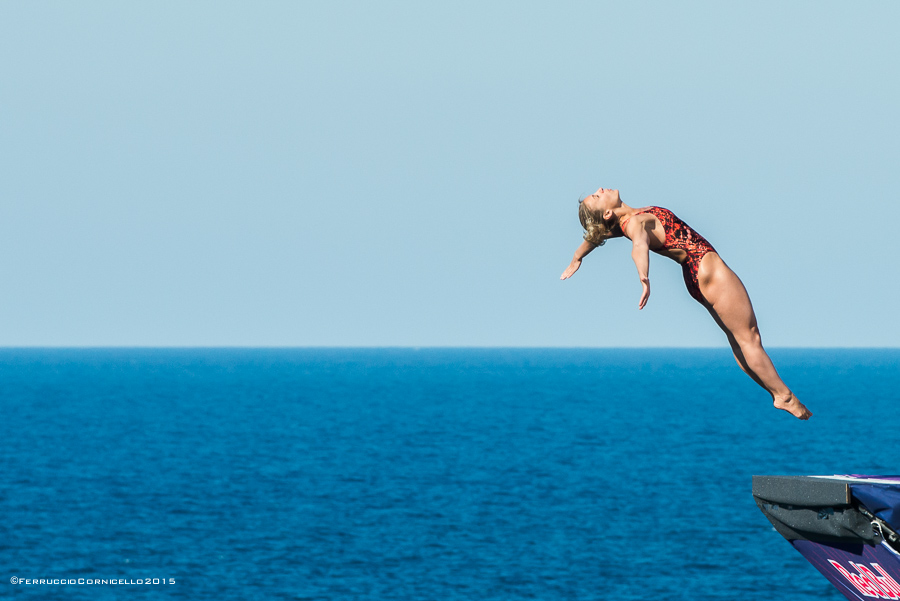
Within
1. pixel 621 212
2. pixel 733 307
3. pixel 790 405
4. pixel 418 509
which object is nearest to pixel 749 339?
pixel 733 307

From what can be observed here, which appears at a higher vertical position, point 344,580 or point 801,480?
point 801,480

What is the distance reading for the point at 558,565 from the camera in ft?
281

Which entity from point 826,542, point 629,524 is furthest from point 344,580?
point 826,542

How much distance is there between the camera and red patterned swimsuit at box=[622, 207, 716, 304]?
41.0ft

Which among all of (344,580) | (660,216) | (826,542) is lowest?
(344,580)

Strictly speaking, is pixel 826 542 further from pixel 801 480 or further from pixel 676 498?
pixel 676 498

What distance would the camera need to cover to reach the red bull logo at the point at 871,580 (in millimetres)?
13344

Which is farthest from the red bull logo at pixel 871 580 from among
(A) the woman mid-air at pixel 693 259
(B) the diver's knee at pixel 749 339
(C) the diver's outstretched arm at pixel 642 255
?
(C) the diver's outstretched arm at pixel 642 255

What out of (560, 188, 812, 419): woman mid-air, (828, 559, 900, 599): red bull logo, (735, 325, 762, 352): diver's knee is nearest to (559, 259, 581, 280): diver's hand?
(560, 188, 812, 419): woman mid-air

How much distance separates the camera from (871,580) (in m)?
13.7

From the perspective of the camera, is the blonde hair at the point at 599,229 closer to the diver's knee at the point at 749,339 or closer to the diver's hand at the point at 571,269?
the diver's hand at the point at 571,269

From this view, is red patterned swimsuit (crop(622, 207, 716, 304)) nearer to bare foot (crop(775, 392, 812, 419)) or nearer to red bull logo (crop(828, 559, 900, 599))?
bare foot (crop(775, 392, 812, 419))

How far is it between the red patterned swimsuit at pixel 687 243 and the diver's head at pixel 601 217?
18cm

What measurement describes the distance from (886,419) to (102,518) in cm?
11670
